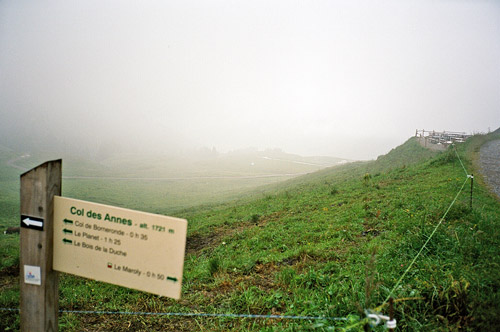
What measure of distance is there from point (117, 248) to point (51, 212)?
0.71m

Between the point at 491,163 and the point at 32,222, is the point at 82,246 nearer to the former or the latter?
the point at 32,222

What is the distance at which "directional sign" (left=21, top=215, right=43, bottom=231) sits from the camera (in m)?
2.35

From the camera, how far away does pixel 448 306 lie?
2988 mm

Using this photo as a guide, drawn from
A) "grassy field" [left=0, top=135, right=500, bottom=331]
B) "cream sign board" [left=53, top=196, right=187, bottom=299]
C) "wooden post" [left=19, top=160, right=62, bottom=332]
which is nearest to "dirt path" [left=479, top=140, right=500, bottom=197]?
"grassy field" [left=0, top=135, right=500, bottom=331]

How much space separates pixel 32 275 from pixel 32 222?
50cm

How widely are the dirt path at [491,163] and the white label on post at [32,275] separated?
1159cm

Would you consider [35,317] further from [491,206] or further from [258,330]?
[491,206]

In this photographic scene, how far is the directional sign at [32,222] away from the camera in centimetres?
235

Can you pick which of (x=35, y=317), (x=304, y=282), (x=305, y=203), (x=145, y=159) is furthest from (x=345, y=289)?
(x=145, y=159)

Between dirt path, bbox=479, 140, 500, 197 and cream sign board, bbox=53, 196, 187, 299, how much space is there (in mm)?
10698

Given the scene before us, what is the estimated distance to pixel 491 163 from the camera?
1286 centimetres

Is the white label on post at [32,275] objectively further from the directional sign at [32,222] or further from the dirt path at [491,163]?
the dirt path at [491,163]

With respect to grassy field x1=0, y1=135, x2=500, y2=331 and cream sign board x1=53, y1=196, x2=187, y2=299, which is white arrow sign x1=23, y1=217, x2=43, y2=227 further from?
grassy field x1=0, y1=135, x2=500, y2=331

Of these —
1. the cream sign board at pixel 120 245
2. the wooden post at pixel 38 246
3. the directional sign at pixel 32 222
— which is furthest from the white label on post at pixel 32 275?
the directional sign at pixel 32 222
